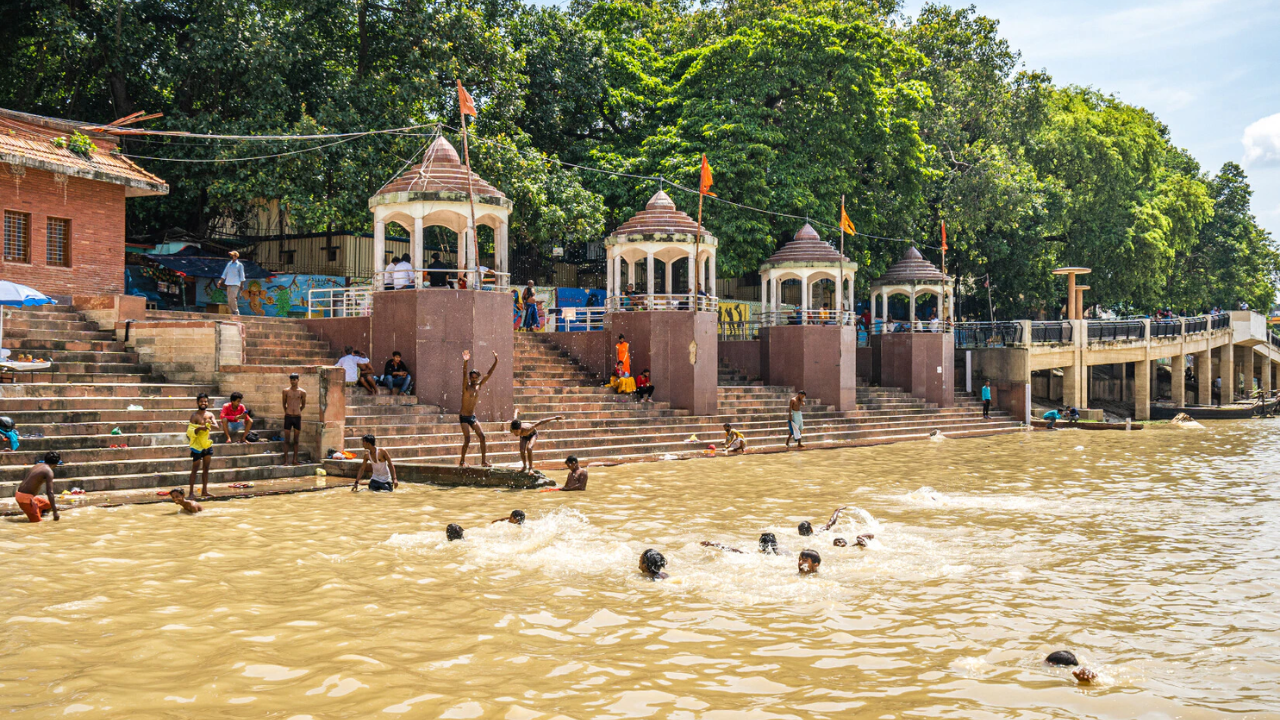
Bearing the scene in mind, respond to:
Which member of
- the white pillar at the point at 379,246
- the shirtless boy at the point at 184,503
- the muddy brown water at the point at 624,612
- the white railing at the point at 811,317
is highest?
the white pillar at the point at 379,246

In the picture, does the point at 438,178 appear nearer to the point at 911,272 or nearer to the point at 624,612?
the point at 624,612

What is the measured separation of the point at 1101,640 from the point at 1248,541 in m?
5.66

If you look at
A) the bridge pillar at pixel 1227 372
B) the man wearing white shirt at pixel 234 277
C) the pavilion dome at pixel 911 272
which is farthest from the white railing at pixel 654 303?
the bridge pillar at pixel 1227 372

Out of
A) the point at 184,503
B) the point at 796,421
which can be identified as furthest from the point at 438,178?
the point at 184,503

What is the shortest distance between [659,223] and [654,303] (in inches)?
86.4

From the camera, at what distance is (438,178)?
2038 centimetres

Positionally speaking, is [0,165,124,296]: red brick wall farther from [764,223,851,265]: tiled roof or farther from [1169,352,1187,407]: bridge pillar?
[1169,352,1187,407]: bridge pillar

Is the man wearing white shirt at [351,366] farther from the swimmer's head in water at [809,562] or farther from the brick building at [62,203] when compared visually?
the swimmer's head in water at [809,562]

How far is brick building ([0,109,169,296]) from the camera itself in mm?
19422

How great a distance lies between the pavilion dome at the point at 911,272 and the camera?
1256 inches

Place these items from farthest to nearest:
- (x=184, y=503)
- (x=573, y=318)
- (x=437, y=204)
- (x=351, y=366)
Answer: (x=573, y=318)
(x=437, y=204)
(x=351, y=366)
(x=184, y=503)

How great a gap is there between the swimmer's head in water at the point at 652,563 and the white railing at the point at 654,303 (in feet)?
47.7

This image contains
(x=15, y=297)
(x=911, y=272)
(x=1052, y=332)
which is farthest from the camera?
(x=1052, y=332)

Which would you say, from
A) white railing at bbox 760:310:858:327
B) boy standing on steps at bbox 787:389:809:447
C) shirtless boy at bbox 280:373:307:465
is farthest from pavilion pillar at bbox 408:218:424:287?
white railing at bbox 760:310:858:327
